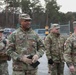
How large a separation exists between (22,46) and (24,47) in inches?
1.8

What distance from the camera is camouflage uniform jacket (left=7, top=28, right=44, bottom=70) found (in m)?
6.14

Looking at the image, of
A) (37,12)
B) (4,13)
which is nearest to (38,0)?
(37,12)

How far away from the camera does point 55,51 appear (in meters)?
8.85

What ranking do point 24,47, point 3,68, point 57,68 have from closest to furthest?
point 24,47 → point 3,68 → point 57,68

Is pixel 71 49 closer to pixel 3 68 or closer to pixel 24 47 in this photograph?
pixel 24 47

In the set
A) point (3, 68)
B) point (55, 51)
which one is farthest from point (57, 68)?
point (3, 68)

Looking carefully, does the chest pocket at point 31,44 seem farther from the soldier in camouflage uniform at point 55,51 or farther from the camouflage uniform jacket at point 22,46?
the soldier in camouflage uniform at point 55,51

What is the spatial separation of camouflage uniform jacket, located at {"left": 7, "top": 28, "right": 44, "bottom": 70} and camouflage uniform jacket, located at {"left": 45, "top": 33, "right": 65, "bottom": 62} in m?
2.59

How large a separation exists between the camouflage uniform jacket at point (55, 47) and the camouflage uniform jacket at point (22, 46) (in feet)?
8.49

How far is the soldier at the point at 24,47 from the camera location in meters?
6.12

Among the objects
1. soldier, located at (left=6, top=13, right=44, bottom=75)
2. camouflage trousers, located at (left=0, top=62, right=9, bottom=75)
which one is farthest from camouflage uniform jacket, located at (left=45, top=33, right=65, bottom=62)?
soldier, located at (left=6, top=13, right=44, bottom=75)

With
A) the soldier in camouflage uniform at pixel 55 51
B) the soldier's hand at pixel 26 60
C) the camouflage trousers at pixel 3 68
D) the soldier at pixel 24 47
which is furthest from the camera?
the soldier in camouflage uniform at pixel 55 51

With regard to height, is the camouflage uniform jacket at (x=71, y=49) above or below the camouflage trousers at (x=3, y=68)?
above

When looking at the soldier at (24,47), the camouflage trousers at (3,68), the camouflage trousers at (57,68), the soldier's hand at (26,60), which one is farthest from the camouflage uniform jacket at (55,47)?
the soldier's hand at (26,60)
